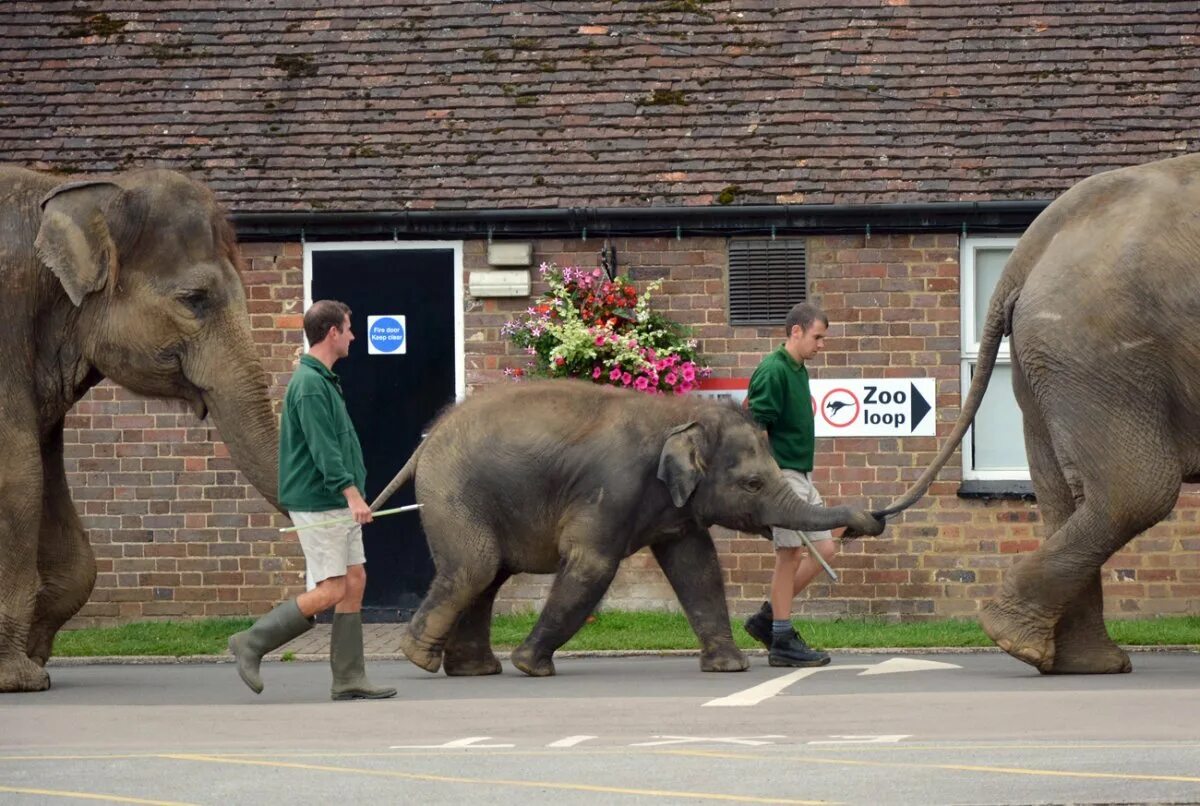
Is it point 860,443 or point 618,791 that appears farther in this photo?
point 860,443

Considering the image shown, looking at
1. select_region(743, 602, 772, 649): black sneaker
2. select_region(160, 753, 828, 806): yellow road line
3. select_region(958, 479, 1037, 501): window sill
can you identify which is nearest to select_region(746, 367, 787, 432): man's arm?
select_region(743, 602, 772, 649): black sneaker

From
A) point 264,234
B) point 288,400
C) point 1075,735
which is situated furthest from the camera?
point 264,234

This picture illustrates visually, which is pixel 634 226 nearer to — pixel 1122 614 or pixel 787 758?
pixel 1122 614

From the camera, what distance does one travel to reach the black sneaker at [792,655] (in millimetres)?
13523

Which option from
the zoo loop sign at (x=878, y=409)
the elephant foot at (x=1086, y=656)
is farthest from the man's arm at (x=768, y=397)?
the zoo loop sign at (x=878, y=409)

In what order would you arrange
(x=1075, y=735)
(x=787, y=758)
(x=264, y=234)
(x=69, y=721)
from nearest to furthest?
(x=787, y=758) → (x=1075, y=735) → (x=69, y=721) → (x=264, y=234)

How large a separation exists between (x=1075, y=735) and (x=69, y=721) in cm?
434

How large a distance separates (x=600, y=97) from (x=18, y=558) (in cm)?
721

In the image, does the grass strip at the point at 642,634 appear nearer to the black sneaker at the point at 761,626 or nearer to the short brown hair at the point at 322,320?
the black sneaker at the point at 761,626

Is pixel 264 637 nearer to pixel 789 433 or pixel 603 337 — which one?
pixel 789 433

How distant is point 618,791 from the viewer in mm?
7977

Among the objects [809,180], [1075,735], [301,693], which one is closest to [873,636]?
[809,180]

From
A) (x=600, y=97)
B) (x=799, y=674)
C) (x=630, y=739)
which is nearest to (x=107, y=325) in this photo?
(x=799, y=674)

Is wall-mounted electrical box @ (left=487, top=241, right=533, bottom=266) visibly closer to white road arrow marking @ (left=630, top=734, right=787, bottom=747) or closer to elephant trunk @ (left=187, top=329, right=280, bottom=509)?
elephant trunk @ (left=187, top=329, right=280, bottom=509)
